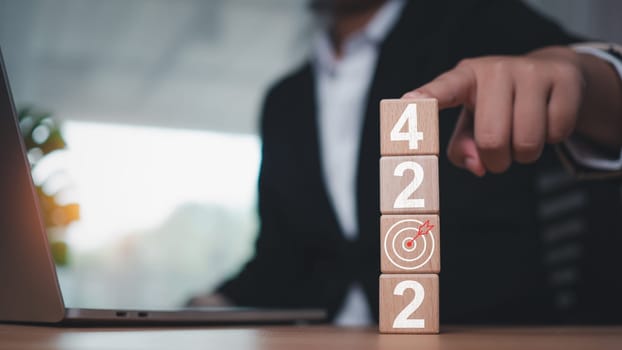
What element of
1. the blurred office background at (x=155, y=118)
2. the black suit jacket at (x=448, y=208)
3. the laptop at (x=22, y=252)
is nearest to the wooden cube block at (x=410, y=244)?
the laptop at (x=22, y=252)

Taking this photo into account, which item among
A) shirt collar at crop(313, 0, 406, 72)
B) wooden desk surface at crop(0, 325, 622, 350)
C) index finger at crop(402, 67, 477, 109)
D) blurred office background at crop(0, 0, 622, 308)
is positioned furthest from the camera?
blurred office background at crop(0, 0, 622, 308)

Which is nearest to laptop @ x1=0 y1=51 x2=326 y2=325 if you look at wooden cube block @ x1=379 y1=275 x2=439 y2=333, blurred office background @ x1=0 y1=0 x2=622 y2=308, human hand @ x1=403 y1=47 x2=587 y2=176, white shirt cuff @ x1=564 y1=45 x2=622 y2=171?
wooden cube block @ x1=379 y1=275 x2=439 y2=333

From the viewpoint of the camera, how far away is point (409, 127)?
2.36 ft

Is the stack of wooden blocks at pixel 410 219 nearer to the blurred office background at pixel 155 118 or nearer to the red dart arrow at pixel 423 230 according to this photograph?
the red dart arrow at pixel 423 230

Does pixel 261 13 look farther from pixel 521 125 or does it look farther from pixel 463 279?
pixel 521 125

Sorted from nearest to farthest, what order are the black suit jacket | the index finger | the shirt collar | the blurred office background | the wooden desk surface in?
the wooden desk surface → the index finger → the black suit jacket → the shirt collar → the blurred office background

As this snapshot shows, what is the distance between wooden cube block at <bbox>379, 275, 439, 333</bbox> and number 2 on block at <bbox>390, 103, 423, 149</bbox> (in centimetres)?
15

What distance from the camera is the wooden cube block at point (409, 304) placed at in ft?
2.23

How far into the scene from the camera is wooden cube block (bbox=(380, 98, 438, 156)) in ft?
2.34

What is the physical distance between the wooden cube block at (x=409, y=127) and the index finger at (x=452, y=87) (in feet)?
0.24

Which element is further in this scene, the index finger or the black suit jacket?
the black suit jacket

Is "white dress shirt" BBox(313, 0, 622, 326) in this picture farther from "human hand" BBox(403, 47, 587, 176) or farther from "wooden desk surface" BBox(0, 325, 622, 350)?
"wooden desk surface" BBox(0, 325, 622, 350)

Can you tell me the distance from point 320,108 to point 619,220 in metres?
0.92

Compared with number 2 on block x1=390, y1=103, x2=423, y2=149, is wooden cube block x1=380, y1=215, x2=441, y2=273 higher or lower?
lower
